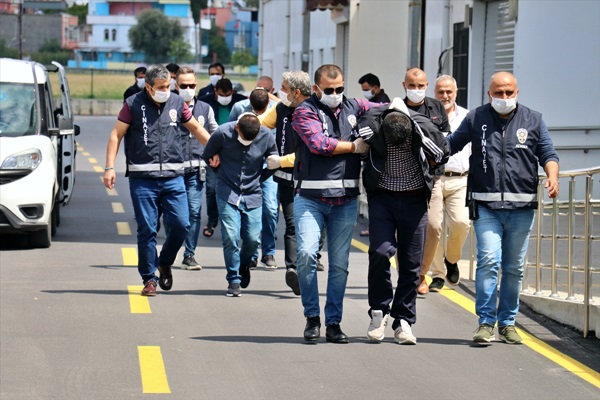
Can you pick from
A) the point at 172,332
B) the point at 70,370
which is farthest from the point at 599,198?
the point at 70,370

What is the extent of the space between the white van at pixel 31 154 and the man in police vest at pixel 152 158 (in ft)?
11.5

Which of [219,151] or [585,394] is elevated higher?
[219,151]

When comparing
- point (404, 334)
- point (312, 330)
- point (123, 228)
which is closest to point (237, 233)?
point (312, 330)

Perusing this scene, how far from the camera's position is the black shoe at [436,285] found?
1171cm

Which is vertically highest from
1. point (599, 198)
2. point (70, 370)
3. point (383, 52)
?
point (383, 52)

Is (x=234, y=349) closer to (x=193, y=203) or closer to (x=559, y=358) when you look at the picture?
(x=559, y=358)

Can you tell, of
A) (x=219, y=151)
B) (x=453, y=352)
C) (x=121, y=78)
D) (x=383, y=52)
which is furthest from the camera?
(x=121, y=78)

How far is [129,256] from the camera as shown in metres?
14.0

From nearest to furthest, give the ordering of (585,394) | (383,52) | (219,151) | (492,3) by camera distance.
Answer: (585,394)
(219,151)
(492,3)
(383,52)

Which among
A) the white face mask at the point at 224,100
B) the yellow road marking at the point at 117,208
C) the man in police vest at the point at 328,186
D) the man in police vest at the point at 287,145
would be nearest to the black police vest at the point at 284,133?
the man in police vest at the point at 287,145

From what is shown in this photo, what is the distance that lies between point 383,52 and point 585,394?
812 inches

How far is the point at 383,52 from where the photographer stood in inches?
1096

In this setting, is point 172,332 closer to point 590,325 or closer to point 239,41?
point 590,325

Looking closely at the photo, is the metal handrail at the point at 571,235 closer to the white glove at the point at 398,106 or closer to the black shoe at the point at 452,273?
the black shoe at the point at 452,273
